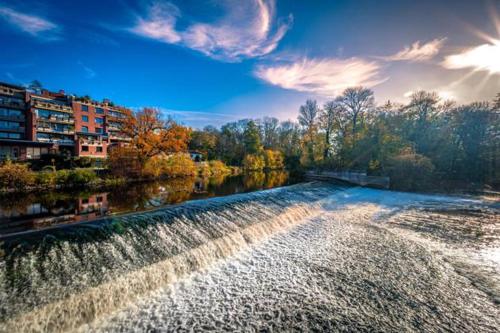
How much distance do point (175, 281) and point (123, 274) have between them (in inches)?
40.1

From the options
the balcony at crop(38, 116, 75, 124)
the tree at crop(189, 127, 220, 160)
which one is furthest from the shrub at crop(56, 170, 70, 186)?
the tree at crop(189, 127, 220, 160)

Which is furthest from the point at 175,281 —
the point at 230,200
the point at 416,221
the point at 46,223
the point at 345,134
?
the point at 345,134

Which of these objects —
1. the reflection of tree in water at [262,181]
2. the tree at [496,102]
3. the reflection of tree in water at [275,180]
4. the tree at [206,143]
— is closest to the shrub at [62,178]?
the reflection of tree in water at [262,181]

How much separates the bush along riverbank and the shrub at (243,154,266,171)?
1046cm

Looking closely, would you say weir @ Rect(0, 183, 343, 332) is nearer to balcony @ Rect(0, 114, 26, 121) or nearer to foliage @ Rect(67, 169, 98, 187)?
foliage @ Rect(67, 169, 98, 187)

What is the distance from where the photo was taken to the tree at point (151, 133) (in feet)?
68.9

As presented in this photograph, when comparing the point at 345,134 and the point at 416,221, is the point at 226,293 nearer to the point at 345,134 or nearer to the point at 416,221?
the point at 416,221

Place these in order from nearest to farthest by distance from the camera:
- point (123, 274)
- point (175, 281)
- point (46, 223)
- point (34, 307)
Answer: point (34, 307) < point (123, 274) < point (175, 281) < point (46, 223)

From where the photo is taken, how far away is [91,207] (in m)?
9.90

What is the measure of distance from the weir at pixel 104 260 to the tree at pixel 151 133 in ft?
54.6

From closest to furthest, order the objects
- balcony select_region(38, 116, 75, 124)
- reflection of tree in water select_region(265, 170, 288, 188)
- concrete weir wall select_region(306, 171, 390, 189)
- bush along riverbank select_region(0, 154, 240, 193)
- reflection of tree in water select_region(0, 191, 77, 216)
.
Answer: reflection of tree in water select_region(0, 191, 77, 216) → bush along riverbank select_region(0, 154, 240, 193) → concrete weir wall select_region(306, 171, 390, 189) → reflection of tree in water select_region(265, 170, 288, 188) → balcony select_region(38, 116, 75, 124)

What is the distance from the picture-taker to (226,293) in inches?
159

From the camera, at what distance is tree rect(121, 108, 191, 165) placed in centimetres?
2102

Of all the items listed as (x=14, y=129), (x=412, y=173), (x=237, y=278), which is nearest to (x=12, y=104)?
(x=14, y=129)
